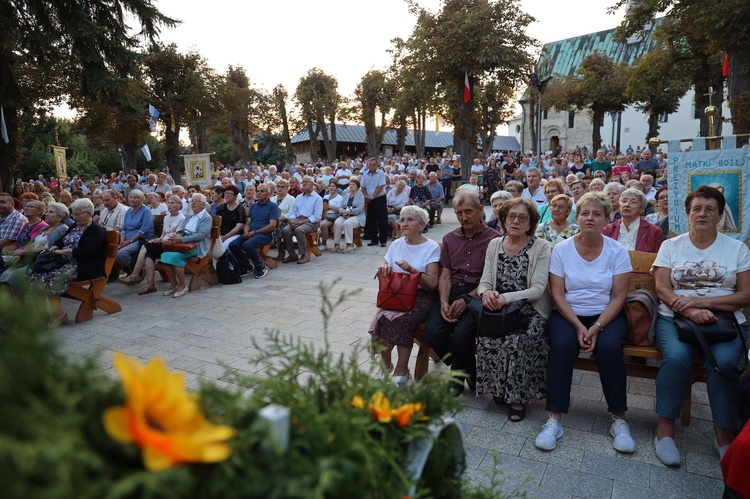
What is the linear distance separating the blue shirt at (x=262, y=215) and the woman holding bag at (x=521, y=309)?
221 inches

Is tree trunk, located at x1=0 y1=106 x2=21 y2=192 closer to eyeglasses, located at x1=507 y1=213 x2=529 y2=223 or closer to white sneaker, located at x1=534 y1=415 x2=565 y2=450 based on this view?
eyeglasses, located at x1=507 y1=213 x2=529 y2=223

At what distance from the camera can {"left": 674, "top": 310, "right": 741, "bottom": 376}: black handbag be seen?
10.1 ft

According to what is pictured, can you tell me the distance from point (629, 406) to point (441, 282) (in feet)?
5.37

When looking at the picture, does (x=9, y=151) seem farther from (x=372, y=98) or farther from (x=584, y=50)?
(x=584, y=50)

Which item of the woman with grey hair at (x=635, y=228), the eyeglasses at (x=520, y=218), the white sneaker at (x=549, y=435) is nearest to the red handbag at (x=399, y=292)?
the eyeglasses at (x=520, y=218)

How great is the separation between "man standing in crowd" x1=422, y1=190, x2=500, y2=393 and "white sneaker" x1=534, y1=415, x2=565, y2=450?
72 centimetres

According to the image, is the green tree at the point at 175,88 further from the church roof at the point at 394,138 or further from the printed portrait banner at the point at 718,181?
the church roof at the point at 394,138

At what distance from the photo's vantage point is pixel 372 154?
144 feet

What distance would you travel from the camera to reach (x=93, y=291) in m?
6.03

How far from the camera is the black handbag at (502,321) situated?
3.54 meters

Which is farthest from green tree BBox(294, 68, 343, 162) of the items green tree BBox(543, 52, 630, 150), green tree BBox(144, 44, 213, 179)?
green tree BBox(543, 52, 630, 150)

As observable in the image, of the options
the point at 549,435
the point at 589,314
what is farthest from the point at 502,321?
the point at 549,435

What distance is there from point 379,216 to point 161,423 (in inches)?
419

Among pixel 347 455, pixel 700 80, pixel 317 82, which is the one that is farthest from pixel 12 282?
pixel 317 82
